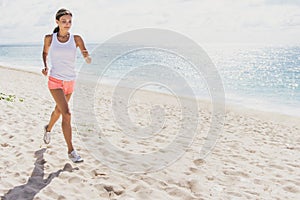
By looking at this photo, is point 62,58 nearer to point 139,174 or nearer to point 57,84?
point 57,84

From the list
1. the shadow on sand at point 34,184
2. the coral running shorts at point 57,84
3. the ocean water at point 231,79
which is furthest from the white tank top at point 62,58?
the ocean water at point 231,79

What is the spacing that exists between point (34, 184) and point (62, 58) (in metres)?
1.75

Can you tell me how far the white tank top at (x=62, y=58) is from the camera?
452cm

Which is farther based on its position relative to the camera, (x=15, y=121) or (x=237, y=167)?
→ (x=15, y=121)

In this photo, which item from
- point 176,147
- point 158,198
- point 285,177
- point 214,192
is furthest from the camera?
point 176,147

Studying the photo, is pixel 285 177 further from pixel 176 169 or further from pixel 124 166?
pixel 124 166

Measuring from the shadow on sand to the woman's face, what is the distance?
203 centimetres

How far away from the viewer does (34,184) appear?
417cm

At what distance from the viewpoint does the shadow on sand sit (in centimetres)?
386

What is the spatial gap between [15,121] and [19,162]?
253 cm

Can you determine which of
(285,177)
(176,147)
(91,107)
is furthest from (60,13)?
(91,107)

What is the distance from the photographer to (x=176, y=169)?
5.10 m

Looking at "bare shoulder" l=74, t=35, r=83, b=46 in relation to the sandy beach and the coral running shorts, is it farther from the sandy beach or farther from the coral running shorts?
the sandy beach

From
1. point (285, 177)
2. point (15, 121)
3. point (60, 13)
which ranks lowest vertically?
point (285, 177)
